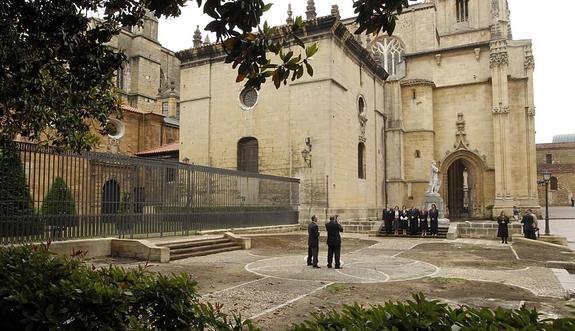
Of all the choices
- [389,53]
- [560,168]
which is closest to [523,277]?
[389,53]

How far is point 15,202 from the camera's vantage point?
33.8 feet

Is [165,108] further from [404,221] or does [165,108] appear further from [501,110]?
[501,110]

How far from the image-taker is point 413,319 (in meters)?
2.62

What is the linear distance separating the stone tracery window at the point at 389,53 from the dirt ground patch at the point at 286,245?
21.6m

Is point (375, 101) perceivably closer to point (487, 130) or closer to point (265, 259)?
point (487, 130)

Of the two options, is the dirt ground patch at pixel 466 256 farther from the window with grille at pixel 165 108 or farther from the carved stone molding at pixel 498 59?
the window with grille at pixel 165 108

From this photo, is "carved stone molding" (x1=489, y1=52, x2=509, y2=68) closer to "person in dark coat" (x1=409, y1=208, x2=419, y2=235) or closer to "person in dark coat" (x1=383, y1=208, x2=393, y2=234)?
"person in dark coat" (x1=409, y1=208, x2=419, y2=235)

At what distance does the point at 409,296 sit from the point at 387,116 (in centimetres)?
2646

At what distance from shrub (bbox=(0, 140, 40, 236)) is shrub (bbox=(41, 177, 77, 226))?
0.40m

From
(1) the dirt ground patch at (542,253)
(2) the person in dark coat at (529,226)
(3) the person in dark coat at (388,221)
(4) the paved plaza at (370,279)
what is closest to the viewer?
(4) the paved plaza at (370,279)

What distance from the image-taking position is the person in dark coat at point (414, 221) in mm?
20625

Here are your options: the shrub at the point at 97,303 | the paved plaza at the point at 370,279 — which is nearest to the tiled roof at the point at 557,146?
the paved plaza at the point at 370,279

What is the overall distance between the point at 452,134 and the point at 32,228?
95.0 ft

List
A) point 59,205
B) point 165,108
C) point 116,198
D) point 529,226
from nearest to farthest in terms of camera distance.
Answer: point 59,205 → point 116,198 → point 529,226 → point 165,108
